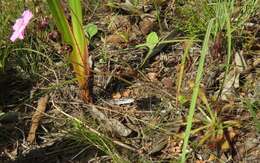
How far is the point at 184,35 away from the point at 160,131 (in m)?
0.42

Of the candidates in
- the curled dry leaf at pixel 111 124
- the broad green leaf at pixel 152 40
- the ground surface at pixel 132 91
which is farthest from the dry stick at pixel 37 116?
the broad green leaf at pixel 152 40

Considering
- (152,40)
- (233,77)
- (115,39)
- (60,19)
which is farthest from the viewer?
(115,39)

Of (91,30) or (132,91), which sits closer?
→ (132,91)

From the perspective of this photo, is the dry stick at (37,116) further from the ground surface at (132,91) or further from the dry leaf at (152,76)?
the dry leaf at (152,76)

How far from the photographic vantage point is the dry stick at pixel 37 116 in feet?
5.53

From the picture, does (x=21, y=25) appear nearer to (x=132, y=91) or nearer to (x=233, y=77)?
(x=132, y=91)

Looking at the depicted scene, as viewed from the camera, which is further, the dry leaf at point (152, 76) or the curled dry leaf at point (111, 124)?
the dry leaf at point (152, 76)

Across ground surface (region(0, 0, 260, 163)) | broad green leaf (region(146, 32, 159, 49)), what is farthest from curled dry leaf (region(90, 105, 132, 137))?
broad green leaf (region(146, 32, 159, 49))

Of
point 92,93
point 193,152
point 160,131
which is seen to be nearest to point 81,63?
point 92,93

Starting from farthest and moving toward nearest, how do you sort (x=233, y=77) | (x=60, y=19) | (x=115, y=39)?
(x=115, y=39) < (x=233, y=77) < (x=60, y=19)

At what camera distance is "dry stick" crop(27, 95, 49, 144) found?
1.68m

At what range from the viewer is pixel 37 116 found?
1.73 m

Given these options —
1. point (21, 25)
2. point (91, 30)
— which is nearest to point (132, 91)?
point (91, 30)

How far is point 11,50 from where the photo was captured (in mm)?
1847
